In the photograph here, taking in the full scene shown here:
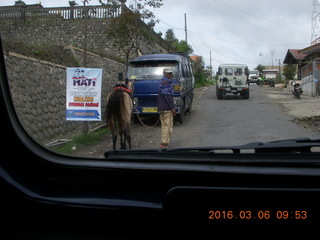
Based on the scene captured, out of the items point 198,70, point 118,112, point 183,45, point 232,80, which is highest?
point 198,70

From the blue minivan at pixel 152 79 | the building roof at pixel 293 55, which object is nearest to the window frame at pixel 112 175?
the building roof at pixel 293 55

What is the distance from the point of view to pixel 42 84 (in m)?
4.56

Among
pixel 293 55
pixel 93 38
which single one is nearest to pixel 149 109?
pixel 293 55

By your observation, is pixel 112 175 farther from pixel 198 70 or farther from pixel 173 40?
pixel 198 70

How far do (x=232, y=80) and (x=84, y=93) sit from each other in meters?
15.1

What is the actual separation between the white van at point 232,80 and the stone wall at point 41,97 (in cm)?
1136

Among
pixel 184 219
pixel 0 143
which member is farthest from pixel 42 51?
pixel 184 219

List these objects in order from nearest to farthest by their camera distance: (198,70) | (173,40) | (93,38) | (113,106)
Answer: (173,40), (113,106), (93,38), (198,70)

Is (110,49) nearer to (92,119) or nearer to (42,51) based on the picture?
(42,51)

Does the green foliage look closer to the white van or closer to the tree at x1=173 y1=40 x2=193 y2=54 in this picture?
the white van

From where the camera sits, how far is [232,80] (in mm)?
21188

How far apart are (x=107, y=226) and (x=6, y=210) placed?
1.60 feet

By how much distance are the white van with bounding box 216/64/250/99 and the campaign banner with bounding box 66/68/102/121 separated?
13269mm

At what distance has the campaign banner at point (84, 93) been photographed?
727 centimetres
